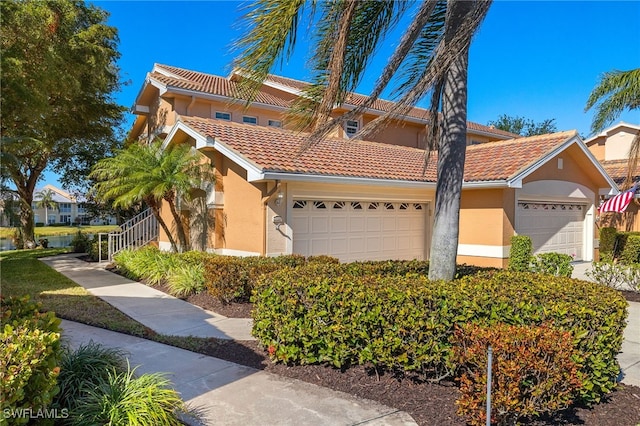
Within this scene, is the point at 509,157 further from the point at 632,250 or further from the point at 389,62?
the point at 389,62

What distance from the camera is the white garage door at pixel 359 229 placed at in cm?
1125

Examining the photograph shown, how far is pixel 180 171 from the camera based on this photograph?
38.1ft

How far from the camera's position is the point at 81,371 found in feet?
13.8

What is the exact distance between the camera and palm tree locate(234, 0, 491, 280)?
4527mm

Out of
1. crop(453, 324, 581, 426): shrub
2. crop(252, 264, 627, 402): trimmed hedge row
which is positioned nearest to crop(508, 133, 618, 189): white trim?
crop(252, 264, 627, 402): trimmed hedge row

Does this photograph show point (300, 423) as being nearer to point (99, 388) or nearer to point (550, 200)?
point (99, 388)

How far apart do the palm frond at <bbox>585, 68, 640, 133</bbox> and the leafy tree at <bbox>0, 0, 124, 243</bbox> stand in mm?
20046

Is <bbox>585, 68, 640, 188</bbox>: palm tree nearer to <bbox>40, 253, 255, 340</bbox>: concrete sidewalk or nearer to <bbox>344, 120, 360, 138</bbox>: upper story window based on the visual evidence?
<bbox>344, 120, 360, 138</bbox>: upper story window

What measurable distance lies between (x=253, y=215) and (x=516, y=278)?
6.67 meters

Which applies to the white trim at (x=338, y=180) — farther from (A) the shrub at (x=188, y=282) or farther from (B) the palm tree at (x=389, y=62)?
(B) the palm tree at (x=389, y=62)

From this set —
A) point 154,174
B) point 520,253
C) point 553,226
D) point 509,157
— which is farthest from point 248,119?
point 553,226

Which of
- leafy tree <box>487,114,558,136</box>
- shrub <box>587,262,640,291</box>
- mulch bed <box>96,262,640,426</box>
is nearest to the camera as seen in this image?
mulch bed <box>96,262,640,426</box>

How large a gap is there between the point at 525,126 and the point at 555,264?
4334cm

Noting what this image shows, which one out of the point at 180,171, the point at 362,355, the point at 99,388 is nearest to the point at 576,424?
the point at 362,355
